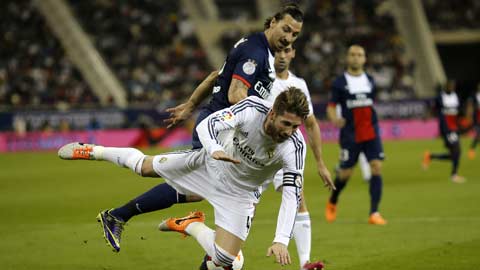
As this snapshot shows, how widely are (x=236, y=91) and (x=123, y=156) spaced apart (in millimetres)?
1246

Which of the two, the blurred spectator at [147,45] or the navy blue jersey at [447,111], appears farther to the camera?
the blurred spectator at [147,45]

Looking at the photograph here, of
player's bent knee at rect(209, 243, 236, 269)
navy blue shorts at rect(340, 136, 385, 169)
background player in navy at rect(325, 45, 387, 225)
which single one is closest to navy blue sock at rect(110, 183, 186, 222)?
player's bent knee at rect(209, 243, 236, 269)

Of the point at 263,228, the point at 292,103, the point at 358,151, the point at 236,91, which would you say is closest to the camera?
the point at 292,103

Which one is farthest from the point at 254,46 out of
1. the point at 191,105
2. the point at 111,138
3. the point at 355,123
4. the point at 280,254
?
→ the point at 111,138

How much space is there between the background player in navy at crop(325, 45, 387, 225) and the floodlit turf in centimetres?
60

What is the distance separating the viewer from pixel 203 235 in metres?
7.57

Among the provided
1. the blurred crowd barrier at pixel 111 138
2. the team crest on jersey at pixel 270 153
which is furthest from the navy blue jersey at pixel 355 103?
the blurred crowd barrier at pixel 111 138

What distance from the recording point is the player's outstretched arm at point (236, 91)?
25.6 feet

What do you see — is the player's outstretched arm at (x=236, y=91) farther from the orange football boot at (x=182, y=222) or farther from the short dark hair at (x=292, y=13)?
the orange football boot at (x=182, y=222)

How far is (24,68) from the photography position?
35.9 m

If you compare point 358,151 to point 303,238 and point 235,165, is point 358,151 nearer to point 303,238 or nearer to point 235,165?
point 303,238

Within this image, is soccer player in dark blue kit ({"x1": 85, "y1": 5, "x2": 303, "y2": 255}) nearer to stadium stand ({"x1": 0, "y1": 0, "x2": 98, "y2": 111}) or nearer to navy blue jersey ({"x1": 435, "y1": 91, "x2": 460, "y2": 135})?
navy blue jersey ({"x1": 435, "y1": 91, "x2": 460, "y2": 135})

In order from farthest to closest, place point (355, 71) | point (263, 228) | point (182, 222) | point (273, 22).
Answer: point (355, 71) → point (263, 228) → point (273, 22) → point (182, 222)

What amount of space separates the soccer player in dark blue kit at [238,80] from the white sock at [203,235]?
0.36 metres
